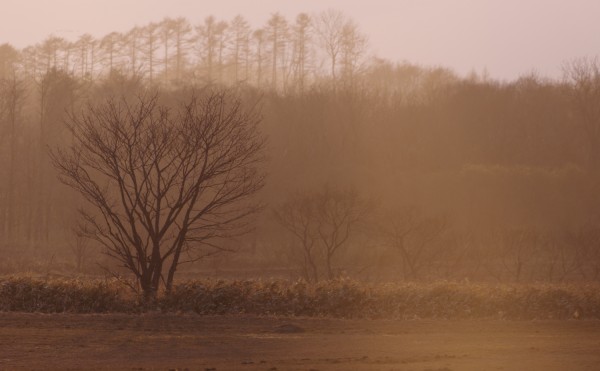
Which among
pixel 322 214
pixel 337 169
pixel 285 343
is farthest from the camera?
pixel 337 169

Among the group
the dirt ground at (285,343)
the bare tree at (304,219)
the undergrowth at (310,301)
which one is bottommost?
the dirt ground at (285,343)

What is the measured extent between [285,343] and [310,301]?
3956 mm

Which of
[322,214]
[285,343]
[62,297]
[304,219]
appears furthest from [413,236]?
[285,343]

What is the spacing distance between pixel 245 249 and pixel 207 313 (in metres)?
35.0

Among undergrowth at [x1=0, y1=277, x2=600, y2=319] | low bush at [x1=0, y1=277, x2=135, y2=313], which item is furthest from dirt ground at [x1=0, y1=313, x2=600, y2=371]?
low bush at [x1=0, y1=277, x2=135, y2=313]

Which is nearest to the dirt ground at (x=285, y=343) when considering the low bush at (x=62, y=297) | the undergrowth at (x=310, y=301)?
the undergrowth at (x=310, y=301)

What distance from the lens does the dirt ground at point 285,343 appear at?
1322 cm

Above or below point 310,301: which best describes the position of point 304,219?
above

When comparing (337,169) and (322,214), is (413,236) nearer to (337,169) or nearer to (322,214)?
(322,214)

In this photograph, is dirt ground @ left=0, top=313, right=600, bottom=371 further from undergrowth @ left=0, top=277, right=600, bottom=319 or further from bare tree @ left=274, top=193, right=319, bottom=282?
bare tree @ left=274, top=193, right=319, bottom=282

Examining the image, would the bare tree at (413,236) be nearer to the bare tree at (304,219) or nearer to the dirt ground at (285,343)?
the bare tree at (304,219)

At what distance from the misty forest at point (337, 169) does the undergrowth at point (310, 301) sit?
1609 cm

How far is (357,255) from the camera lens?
1948 inches

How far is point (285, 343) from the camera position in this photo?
15016 mm
